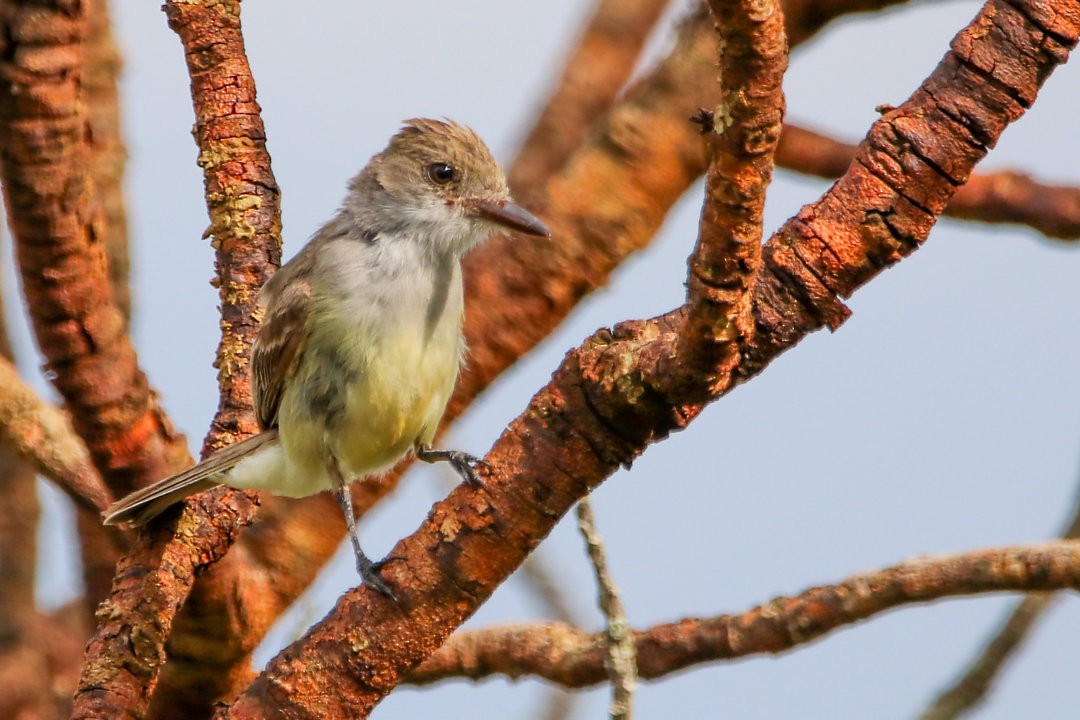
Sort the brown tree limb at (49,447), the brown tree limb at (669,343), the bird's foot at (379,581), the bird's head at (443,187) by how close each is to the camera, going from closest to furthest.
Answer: the brown tree limb at (669,343) → the bird's foot at (379,581) → the brown tree limb at (49,447) → the bird's head at (443,187)

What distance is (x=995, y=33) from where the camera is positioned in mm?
3205

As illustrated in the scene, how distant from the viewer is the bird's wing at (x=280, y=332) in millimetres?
5102

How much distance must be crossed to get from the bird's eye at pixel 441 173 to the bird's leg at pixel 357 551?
1.19 m

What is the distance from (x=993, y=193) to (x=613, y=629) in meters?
2.91

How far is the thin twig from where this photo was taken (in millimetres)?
3793

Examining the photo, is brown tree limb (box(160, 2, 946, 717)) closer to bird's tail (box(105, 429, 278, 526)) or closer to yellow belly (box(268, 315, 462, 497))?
yellow belly (box(268, 315, 462, 497))

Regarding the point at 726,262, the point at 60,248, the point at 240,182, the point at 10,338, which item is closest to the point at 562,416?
the point at 726,262

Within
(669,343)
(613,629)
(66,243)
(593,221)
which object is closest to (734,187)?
(669,343)

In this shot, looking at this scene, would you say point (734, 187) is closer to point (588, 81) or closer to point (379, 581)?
point (379, 581)

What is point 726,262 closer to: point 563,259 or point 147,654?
point 147,654

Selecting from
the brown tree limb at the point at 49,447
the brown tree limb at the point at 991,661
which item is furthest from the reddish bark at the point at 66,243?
the brown tree limb at the point at 991,661

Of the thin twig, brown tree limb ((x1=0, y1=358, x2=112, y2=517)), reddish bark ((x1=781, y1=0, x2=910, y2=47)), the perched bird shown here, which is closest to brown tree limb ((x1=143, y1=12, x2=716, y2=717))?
reddish bark ((x1=781, y1=0, x2=910, y2=47))

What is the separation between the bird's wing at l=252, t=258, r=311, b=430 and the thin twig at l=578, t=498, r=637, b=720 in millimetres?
1682

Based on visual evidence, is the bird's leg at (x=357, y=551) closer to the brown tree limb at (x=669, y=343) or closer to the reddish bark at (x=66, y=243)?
the brown tree limb at (x=669, y=343)
